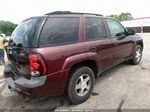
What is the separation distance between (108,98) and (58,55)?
1.56 meters

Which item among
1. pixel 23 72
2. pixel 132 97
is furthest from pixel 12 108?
pixel 132 97

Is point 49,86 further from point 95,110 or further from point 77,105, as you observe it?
point 95,110

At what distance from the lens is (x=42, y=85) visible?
2.19 meters

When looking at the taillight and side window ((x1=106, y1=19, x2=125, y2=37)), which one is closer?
the taillight

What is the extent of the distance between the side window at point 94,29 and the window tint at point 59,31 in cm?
34

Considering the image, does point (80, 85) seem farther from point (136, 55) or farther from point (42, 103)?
point (136, 55)

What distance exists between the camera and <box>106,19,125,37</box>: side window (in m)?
3.70

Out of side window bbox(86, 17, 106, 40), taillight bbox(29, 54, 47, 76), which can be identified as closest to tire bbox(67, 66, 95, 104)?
taillight bbox(29, 54, 47, 76)

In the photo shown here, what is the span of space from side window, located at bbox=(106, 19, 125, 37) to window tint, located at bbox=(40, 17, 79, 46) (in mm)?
1334

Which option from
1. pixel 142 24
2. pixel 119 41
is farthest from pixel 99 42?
pixel 142 24

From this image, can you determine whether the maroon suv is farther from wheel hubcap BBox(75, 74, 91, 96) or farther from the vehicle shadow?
the vehicle shadow

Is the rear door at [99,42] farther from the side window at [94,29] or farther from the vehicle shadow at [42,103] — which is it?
the vehicle shadow at [42,103]

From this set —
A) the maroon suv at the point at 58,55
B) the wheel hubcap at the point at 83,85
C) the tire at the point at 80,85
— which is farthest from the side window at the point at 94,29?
the wheel hubcap at the point at 83,85

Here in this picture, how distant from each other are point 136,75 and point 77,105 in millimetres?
2326
